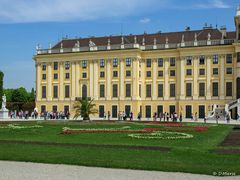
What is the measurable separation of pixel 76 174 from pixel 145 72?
2612 inches

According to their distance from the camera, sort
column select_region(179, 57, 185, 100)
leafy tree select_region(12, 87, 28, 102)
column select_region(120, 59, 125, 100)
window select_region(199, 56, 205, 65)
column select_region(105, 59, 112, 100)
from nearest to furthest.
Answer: window select_region(199, 56, 205, 65)
column select_region(179, 57, 185, 100)
column select_region(120, 59, 125, 100)
column select_region(105, 59, 112, 100)
leafy tree select_region(12, 87, 28, 102)

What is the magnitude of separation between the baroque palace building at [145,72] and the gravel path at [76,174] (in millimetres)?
57451

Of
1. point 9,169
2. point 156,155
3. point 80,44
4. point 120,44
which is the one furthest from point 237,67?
point 9,169

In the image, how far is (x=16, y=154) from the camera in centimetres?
1786

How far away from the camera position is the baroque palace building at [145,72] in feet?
241

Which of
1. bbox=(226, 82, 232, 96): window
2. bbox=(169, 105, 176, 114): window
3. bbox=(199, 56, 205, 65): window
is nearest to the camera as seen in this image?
bbox=(226, 82, 232, 96): window

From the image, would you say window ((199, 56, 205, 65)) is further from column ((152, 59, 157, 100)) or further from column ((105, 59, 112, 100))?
column ((105, 59, 112, 100))

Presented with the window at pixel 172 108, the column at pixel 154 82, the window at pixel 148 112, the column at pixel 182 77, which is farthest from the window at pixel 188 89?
the window at pixel 148 112

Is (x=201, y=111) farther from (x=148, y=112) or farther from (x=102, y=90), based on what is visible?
(x=102, y=90)

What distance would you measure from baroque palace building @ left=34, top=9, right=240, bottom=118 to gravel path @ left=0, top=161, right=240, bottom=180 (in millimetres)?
57451

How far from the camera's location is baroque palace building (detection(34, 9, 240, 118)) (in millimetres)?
73562

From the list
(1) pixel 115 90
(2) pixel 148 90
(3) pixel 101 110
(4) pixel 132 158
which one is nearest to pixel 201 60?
(2) pixel 148 90

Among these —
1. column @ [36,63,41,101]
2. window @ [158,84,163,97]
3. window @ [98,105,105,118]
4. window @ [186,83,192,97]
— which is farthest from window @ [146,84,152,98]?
column @ [36,63,41,101]

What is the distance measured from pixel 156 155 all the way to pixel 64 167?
14.3ft
